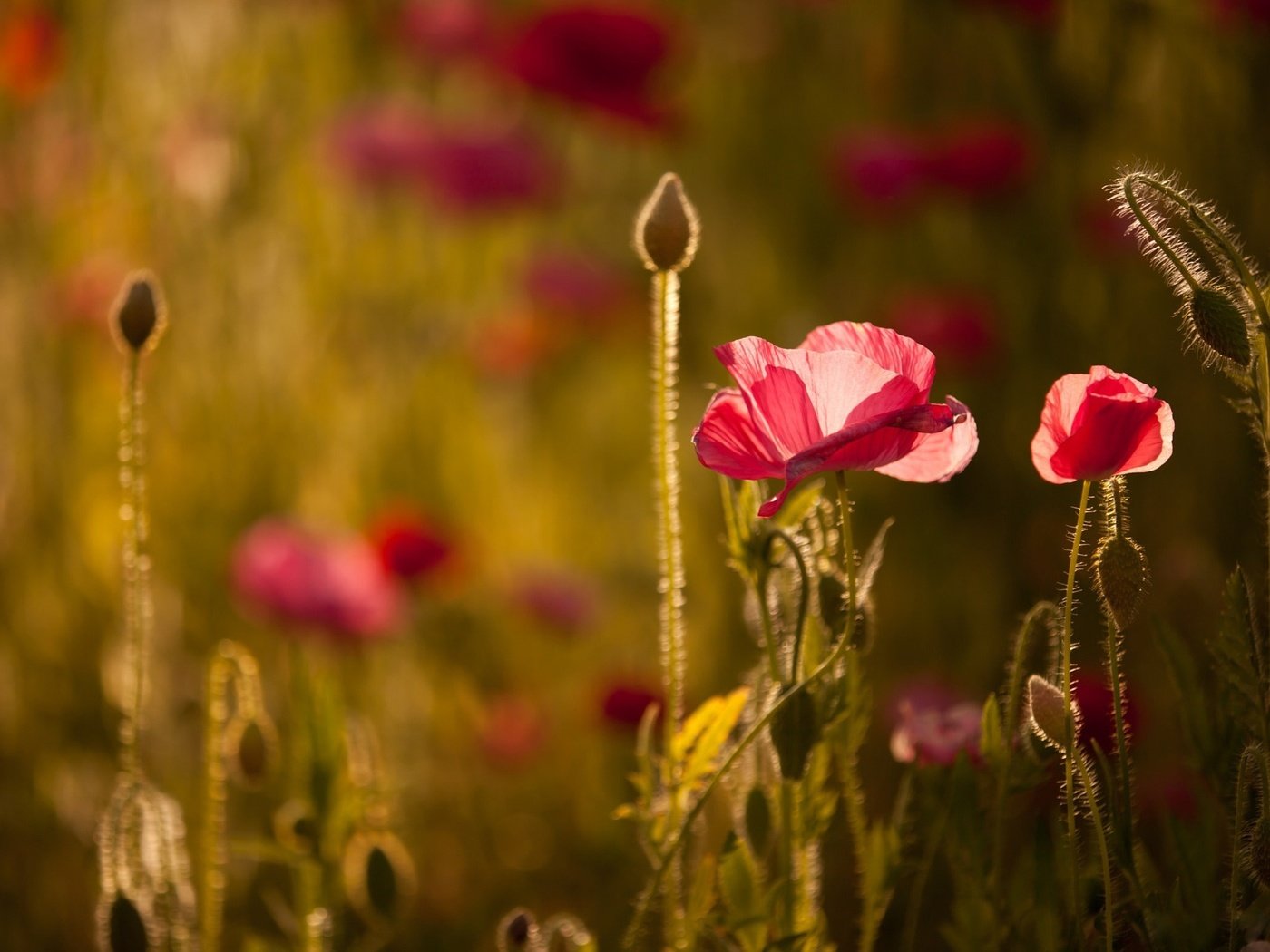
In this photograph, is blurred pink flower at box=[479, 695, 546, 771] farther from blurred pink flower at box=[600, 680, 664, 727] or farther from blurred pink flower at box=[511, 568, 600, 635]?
blurred pink flower at box=[600, 680, 664, 727]

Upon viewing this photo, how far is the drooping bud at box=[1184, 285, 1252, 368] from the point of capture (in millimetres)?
547

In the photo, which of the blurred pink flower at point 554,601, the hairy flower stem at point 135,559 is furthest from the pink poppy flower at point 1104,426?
the blurred pink flower at point 554,601

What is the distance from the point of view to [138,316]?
0.71 meters

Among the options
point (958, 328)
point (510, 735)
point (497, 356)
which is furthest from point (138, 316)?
point (497, 356)

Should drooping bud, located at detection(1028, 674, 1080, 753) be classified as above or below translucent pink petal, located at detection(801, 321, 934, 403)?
below

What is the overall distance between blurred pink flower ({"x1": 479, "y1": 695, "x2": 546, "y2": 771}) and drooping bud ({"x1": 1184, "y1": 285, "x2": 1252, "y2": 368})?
3.59ft

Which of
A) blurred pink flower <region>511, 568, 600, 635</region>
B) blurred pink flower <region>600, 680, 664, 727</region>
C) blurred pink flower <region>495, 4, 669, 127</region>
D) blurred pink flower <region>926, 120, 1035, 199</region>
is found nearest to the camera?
blurred pink flower <region>600, 680, 664, 727</region>

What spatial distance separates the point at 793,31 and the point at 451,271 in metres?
0.81

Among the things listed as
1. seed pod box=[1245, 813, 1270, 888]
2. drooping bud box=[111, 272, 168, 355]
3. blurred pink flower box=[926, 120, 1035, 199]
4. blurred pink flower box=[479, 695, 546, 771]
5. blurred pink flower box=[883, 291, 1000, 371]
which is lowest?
blurred pink flower box=[479, 695, 546, 771]

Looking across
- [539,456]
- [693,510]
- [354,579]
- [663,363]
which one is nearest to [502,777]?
[354,579]

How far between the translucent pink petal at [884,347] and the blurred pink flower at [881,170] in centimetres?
152

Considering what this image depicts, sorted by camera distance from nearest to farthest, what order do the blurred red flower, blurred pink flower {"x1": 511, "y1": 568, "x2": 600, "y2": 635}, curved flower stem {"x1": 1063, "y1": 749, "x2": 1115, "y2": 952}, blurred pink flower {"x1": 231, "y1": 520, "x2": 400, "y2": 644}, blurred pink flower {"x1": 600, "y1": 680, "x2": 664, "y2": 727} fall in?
curved flower stem {"x1": 1063, "y1": 749, "x2": 1115, "y2": 952}
blurred pink flower {"x1": 600, "y1": 680, "x2": 664, "y2": 727}
blurred pink flower {"x1": 231, "y1": 520, "x2": 400, "y2": 644}
blurred pink flower {"x1": 511, "y1": 568, "x2": 600, "y2": 635}
the blurred red flower

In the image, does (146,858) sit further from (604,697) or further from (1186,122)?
(1186,122)

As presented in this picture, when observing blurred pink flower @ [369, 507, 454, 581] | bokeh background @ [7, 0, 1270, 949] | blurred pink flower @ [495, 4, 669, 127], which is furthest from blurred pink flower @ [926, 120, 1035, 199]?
blurred pink flower @ [369, 507, 454, 581]
